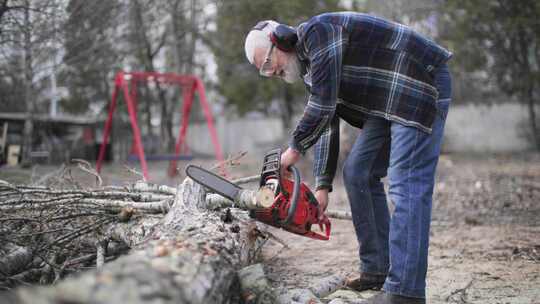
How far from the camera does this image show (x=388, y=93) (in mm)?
2137

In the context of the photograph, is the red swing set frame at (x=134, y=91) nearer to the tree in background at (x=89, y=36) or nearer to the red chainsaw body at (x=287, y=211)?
the tree in background at (x=89, y=36)

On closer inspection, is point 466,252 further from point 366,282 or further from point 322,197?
point 322,197

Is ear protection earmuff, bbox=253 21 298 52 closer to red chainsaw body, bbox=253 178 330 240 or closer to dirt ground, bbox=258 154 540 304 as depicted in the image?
red chainsaw body, bbox=253 178 330 240

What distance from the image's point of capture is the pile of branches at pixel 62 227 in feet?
8.05

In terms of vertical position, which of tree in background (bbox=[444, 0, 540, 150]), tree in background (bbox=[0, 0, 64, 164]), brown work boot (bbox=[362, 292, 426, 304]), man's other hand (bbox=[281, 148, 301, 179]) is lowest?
brown work boot (bbox=[362, 292, 426, 304])

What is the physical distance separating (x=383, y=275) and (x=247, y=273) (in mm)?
853

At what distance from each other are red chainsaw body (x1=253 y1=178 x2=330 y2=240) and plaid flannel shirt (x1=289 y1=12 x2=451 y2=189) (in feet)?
0.65

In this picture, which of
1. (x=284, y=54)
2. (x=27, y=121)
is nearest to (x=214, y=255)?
(x=284, y=54)

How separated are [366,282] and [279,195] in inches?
29.1

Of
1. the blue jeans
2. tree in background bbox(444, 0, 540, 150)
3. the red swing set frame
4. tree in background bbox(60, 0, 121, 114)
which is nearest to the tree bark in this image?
tree in background bbox(444, 0, 540, 150)

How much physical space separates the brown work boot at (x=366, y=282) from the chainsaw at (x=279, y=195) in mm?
384

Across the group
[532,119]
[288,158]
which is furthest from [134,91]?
[532,119]

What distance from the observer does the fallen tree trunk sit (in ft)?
3.51

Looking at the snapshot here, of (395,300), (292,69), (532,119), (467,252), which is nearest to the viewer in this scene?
(395,300)
